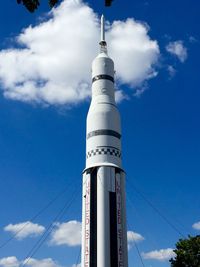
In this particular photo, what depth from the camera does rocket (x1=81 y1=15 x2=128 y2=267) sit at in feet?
98.8

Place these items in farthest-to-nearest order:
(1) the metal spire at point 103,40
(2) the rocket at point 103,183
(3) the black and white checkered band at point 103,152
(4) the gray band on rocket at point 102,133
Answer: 1. (1) the metal spire at point 103,40
2. (4) the gray band on rocket at point 102,133
3. (3) the black and white checkered band at point 103,152
4. (2) the rocket at point 103,183

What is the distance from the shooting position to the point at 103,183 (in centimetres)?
3222

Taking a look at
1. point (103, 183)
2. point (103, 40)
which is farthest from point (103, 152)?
point (103, 40)

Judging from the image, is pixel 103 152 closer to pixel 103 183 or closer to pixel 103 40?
pixel 103 183

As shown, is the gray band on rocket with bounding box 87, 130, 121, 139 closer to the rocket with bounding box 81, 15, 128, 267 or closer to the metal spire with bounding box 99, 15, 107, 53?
the rocket with bounding box 81, 15, 128, 267

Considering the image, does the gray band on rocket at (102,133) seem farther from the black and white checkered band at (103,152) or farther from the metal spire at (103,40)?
the metal spire at (103,40)

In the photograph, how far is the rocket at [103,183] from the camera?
98.8 feet

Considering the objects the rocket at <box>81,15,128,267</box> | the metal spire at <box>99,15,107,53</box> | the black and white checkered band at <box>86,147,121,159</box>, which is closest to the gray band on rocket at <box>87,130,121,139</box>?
the rocket at <box>81,15,128,267</box>

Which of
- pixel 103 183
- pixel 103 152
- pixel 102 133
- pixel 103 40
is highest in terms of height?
pixel 103 40

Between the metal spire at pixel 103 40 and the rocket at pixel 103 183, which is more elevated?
the metal spire at pixel 103 40

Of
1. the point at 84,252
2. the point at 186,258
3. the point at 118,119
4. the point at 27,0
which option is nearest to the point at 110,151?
the point at 118,119

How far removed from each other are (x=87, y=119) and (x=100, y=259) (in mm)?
12675

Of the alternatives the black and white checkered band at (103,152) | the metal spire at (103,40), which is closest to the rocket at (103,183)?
the black and white checkered band at (103,152)

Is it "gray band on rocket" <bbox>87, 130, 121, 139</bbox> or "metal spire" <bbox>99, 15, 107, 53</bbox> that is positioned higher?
"metal spire" <bbox>99, 15, 107, 53</bbox>
